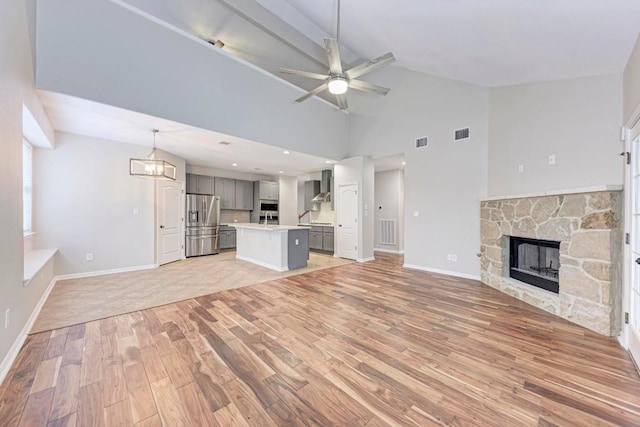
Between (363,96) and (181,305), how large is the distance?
236 inches

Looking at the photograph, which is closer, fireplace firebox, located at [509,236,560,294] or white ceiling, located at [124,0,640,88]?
white ceiling, located at [124,0,640,88]

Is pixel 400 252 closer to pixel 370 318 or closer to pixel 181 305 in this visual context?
pixel 370 318

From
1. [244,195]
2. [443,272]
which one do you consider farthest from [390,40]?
[244,195]

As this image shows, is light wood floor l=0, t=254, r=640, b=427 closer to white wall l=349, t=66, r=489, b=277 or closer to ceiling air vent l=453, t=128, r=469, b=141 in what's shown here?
white wall l=349, t=66, r=489, b=277

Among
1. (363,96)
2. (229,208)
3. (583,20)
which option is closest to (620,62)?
(583,20)

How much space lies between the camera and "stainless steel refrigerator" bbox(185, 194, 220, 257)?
22.2ft

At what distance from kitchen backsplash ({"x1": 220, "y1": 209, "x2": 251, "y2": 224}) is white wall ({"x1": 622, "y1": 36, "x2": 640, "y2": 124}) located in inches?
343

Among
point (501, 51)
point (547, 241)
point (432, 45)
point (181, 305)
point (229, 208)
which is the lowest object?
point (181, 305)

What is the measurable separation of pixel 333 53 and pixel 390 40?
1.93m

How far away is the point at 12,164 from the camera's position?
7.14ft

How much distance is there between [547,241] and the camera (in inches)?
133

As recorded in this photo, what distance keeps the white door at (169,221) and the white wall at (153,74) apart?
2.64 meters

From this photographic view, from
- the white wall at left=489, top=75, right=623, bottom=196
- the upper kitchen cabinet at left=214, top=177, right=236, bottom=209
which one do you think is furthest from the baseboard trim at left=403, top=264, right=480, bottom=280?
the upper kitchen cabinet at left=214, top=177, right=236, bottom=209

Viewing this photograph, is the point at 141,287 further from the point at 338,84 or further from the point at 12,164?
the point at 338,84
